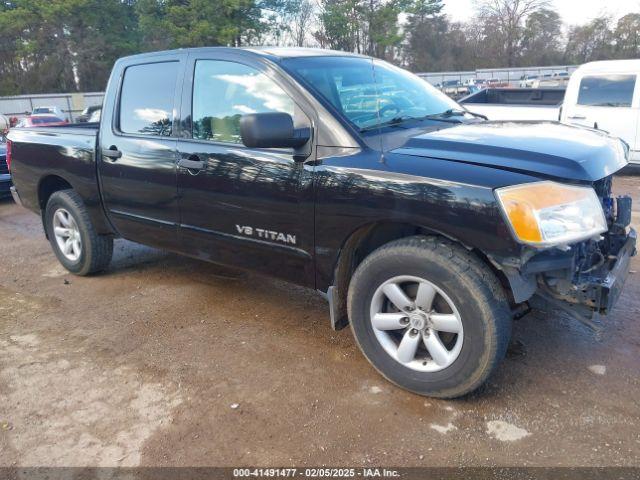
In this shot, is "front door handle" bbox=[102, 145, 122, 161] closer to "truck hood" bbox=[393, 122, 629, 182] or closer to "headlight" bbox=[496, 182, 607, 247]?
"truck hood" bbox=[393, 122, 629, 182]

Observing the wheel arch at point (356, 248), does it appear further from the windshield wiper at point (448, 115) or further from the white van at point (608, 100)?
the white van at point (608, 100)

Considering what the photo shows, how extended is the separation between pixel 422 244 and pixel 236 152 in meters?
1.32

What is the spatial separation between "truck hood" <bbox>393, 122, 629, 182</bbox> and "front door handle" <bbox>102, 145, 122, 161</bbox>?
7.47ft

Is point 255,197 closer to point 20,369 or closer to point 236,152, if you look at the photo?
point 236,152

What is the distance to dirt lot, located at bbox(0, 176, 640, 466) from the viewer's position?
2.45 m

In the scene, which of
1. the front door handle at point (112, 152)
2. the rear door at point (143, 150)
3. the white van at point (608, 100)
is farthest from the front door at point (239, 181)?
the white van at point (608, 100)

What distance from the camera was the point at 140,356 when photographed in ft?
11.1

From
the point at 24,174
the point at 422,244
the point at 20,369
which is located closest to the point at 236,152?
the point at 422,244

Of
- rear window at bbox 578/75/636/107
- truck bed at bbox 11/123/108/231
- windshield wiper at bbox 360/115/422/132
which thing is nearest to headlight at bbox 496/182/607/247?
windshield wiper at bbox 360/115/422/132

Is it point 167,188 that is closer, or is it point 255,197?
point 255,197

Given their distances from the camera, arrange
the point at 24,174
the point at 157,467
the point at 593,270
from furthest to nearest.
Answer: the point at 24,174 < the point at 593,270 < the point at 157,467

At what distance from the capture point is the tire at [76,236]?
15.1 ft

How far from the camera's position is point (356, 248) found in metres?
3.05

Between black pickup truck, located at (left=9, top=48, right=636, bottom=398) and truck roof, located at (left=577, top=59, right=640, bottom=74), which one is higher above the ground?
truck roof, located at (left=577, top=59, right=640, bottom=74)
